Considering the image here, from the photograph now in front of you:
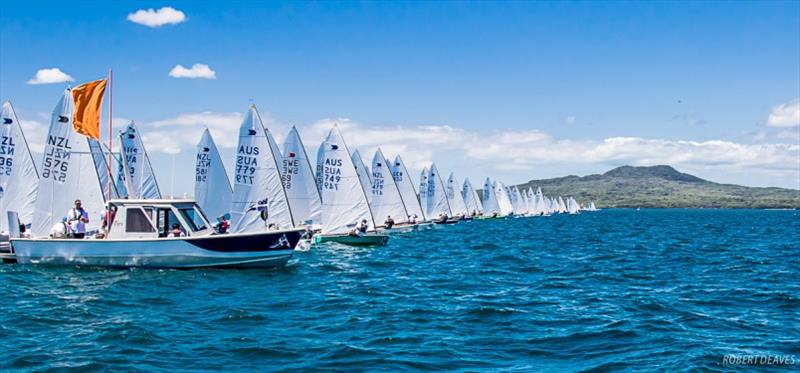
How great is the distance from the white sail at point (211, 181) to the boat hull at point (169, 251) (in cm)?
1174

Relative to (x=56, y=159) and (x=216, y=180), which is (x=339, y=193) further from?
(x=56, y=159)

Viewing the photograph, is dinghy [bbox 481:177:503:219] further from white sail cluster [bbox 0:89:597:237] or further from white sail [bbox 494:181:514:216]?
white sail cluster [bbox 0:89:597:237]

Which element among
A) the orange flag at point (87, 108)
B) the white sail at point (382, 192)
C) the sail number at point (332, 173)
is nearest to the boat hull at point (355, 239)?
the sail number at point (332, 173)

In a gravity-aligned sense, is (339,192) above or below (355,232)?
above

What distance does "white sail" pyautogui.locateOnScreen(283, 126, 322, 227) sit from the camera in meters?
50.2

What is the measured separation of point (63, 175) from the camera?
34.3 m

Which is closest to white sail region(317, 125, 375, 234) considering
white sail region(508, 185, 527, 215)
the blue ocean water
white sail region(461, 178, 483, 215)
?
the blue ocean water

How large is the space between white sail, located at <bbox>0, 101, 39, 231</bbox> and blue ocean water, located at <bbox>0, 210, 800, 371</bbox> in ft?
18.5

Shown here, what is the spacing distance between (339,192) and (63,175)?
20613mm

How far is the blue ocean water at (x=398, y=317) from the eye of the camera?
49.9ft

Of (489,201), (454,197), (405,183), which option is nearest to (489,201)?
(489,201)

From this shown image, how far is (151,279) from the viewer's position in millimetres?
28734

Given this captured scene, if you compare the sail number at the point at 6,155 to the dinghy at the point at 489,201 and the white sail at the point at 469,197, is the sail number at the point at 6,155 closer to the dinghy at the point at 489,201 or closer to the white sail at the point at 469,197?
the white sail at the point at 469,197

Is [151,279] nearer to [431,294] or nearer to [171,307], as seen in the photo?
[171,307]
